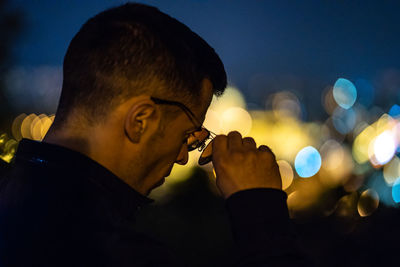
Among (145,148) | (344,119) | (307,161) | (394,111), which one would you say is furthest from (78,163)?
(344,119)

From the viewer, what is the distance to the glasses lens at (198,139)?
7.28 ft

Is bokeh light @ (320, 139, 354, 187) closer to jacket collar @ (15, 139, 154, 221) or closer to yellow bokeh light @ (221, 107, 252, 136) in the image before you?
yellow bokeh light @ (221, 107, 252, 136)

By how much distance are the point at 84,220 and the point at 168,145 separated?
61cm

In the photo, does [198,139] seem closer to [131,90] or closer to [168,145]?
[168,145]

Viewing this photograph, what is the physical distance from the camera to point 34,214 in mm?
1470

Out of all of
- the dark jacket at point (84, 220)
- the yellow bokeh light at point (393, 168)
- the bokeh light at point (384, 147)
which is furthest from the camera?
the bokeh light at point (384, 147)

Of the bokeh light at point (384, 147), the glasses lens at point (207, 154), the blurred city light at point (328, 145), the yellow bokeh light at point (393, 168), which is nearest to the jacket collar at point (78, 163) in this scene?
the glasses lens at point (207, 154)

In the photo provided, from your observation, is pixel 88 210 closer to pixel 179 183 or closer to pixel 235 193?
pixel 235 193

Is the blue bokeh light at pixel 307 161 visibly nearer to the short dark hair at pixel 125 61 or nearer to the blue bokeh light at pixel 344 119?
the blue bokeh light at pixel 344 119

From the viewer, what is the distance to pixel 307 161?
4769 cm

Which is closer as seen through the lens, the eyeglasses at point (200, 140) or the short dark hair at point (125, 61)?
the short dark hair at point (125, 61)

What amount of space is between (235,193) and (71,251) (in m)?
0.61

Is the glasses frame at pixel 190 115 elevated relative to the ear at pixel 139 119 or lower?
elevated

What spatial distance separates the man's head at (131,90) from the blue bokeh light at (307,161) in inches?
1586
